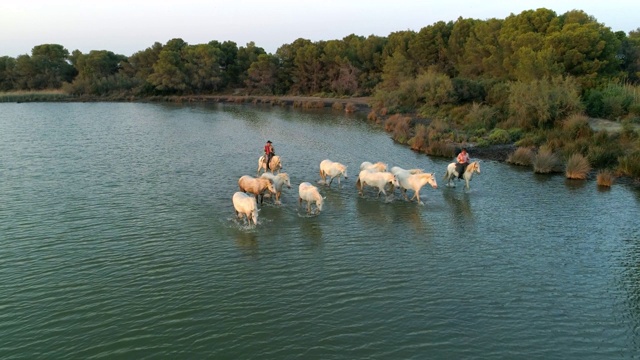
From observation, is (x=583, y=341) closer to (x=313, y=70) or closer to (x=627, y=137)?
(x=627, y=137)

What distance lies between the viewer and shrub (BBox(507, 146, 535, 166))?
28062mm

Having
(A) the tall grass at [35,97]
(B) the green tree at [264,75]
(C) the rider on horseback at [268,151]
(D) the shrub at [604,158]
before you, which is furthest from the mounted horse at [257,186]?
(A) the tall grass at [35,97]

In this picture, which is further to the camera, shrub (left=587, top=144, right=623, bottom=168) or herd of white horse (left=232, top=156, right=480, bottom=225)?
shrub (left=587, top=144, right=623, bottom=168)

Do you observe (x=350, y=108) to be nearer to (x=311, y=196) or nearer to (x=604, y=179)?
(x=604, y=179)

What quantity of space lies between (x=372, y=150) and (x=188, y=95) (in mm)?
63335

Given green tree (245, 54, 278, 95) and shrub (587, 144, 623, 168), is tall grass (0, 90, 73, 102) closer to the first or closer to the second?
green tree (245, 54, 278, 95)

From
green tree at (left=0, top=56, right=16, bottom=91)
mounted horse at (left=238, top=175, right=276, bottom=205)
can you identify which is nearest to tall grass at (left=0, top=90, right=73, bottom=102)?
green tree at (left=0, top=56, right=16, bottom=91)

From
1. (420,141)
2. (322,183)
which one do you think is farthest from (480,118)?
(322,183)

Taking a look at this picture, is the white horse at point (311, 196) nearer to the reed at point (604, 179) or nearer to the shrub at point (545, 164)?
the shrub at point (545, 164)

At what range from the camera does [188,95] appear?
290 ft

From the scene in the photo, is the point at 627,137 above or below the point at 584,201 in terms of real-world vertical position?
above

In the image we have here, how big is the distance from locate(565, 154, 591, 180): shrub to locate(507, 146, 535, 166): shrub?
297 cm

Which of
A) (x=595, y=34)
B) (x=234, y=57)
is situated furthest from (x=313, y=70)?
(x=595, y=34)

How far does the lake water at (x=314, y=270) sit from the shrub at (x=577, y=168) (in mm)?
935
